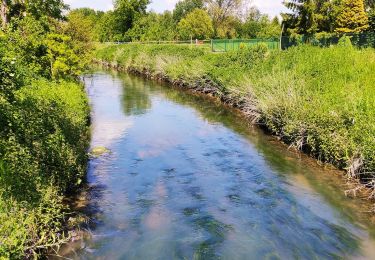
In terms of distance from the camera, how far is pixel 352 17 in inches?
1882

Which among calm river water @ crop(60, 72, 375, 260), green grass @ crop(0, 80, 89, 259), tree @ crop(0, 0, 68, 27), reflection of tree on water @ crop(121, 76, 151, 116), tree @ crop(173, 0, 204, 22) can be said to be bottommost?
calm river water @ crop(60, 72, 375, 260)

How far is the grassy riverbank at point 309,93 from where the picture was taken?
12094 mm

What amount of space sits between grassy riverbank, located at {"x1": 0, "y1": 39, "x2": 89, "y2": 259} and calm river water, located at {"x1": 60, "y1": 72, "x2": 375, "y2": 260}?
972 mm

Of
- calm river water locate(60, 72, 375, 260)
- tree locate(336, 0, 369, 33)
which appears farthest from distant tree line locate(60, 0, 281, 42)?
calm river water locate(60, 72, 375, 260)

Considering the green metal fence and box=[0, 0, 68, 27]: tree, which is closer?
box=[0, 0, 68, 27]: tree

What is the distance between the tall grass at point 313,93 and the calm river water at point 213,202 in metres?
0.81

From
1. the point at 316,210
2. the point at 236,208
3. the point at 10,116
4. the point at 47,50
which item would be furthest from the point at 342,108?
the point at 47,50

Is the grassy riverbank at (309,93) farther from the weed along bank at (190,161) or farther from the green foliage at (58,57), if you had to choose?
the green foliage at (58,57)

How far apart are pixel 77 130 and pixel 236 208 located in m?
5.25

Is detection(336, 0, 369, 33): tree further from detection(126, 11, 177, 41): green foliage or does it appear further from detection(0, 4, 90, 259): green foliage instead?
detection(0, 4, 90, 259): green foliage

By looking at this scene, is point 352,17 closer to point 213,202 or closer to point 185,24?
point 185,24

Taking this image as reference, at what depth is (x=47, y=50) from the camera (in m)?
18.2

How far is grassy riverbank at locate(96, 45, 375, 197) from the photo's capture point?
1209cm

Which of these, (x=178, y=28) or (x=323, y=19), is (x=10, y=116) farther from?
(x=178, y=28)
